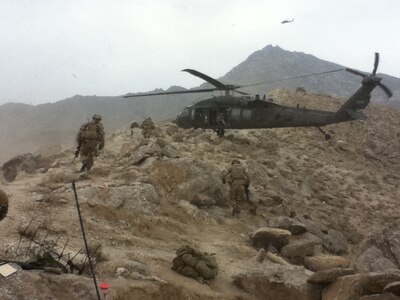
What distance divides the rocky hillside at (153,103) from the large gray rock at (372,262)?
1711 inches

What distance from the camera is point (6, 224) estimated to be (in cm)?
802

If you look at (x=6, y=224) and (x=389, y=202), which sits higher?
(x=6, y=224)

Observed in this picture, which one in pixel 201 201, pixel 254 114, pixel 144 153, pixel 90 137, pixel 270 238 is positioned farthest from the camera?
pixel 254 114

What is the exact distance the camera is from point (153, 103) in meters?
61.5

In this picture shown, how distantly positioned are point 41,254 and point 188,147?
11.2m

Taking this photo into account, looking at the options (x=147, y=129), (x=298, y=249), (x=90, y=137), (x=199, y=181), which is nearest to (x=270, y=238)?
(x=298, y=249)

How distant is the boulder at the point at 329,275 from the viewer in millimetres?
6140

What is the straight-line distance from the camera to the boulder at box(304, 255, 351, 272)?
9195 millimetres

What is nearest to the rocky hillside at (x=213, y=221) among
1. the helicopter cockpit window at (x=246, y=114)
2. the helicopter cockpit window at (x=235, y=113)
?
the helicopter cockpit window at (x=235, y=113)

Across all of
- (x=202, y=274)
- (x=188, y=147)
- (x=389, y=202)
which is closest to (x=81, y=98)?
(x=188, y=147)

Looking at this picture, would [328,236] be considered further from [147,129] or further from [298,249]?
[147,129]

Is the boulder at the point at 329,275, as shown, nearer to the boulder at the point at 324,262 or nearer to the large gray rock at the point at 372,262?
the large gray rock at the point at 372,262

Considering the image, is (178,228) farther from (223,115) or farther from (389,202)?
(389,202)

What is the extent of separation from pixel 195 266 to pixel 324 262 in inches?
139
